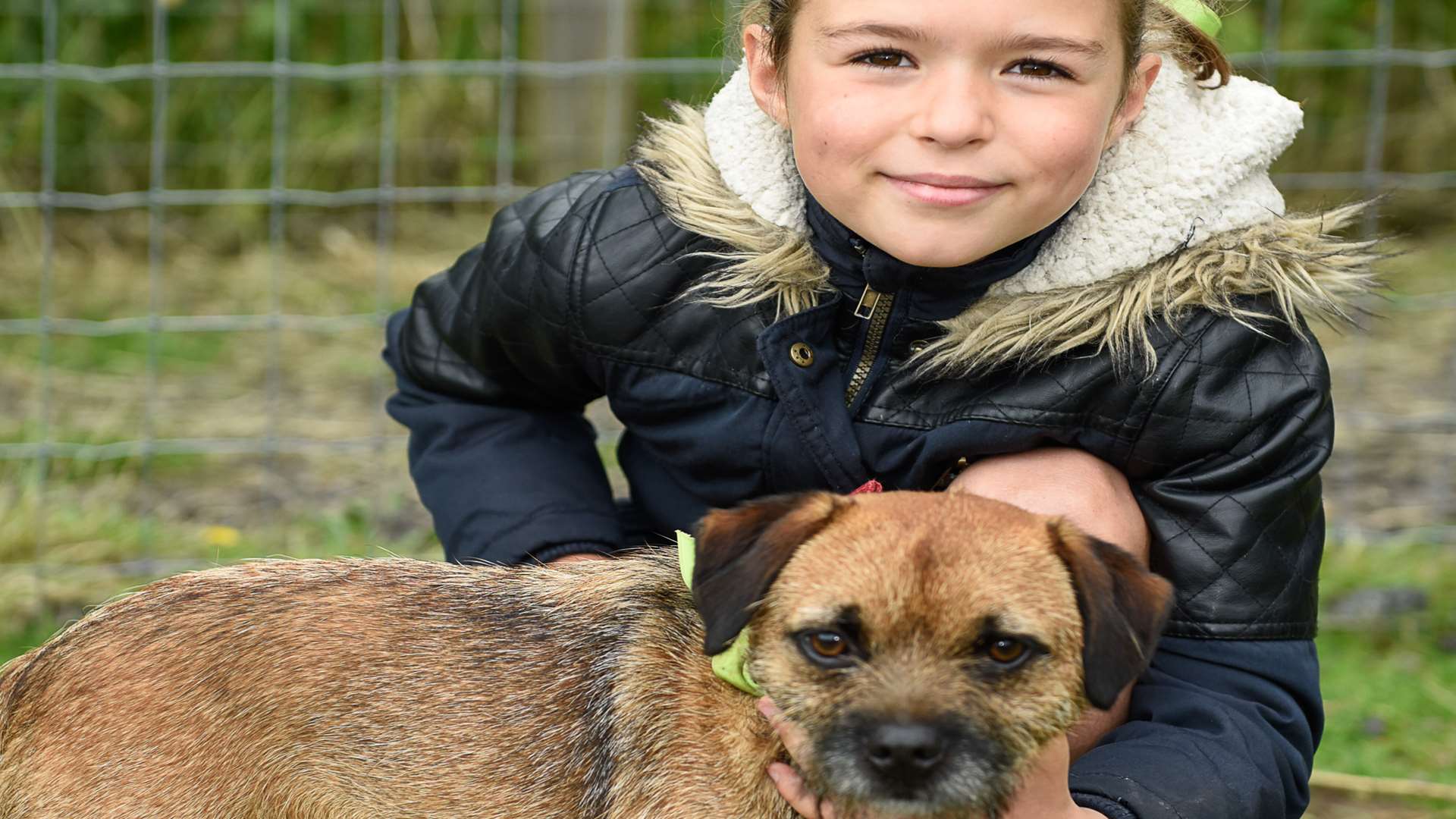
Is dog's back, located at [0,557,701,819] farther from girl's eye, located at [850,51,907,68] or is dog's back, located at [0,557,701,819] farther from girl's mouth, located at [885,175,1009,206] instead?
girl's eye, located at [850,51,907,68]

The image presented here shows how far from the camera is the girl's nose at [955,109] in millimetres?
2873

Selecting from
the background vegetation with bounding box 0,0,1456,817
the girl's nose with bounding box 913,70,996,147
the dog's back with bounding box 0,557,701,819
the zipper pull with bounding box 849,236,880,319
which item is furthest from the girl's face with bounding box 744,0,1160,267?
the background vegetation with bounding box 0,0,1456,817

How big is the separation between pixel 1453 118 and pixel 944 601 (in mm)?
7705

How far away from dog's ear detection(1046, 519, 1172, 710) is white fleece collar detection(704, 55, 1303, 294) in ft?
2.63

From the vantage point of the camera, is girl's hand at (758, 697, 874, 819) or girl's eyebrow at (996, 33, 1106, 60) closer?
girl's hand at (758, 697, 874, 819)

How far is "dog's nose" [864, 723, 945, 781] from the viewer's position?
2352 millimetres

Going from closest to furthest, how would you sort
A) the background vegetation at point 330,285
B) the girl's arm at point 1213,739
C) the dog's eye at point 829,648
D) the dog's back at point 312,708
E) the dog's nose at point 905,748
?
the dog's nose at point 905,748 → the dog's eye at point 829,648 → the dog's back at point 312,708 → the girl's arm at point 1213,739 → the background vegetation at point 330,285

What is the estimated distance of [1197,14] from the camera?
3.28m

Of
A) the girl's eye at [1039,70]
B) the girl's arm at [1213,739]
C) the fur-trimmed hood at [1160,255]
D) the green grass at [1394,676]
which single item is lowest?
the green grass at [1394,676]

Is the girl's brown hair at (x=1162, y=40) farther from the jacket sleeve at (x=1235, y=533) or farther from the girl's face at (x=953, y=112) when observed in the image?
the jacket sleeve at (x=1235, y=533)

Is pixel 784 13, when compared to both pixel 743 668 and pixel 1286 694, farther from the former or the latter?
pixel 1286 694

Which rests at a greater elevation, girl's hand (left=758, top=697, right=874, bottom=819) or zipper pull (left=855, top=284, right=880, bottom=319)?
zipper pull (left=855, top=284, right=880, bottom=319)

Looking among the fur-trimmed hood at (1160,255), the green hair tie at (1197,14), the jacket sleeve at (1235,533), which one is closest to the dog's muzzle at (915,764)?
the jacket sleeve at (1235,533)

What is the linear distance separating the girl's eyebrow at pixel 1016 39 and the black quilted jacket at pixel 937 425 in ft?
1.50
